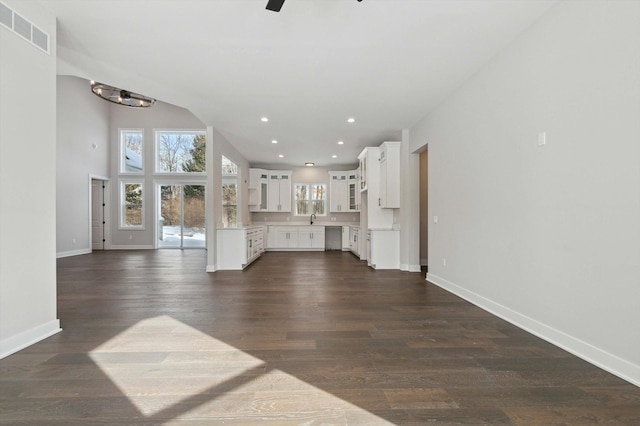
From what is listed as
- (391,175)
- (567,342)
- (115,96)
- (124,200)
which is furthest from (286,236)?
(567,342)

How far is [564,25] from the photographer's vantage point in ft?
7.66

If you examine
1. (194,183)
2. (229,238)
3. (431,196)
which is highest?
(194,183)

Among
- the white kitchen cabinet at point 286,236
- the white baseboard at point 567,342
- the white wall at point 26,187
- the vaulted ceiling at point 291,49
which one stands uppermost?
the vaulted ceiling at point 291,49

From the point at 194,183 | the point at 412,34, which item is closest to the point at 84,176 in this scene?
the point at 194,183

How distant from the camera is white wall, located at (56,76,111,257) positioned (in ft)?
25.6

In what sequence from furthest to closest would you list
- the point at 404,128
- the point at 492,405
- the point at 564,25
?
the point at 404,128
the point at 564,25
the point at 492,405

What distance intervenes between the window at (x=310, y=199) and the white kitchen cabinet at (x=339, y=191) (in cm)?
40

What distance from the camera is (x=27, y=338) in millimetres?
2338

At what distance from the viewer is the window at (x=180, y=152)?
32.4 feet

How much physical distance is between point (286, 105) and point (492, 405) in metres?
4.34

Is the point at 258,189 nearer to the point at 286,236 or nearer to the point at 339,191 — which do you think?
the point at 286,236

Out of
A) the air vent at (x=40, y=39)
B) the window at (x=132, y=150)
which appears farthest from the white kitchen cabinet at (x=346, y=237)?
the air vent at (x=40, y=39)

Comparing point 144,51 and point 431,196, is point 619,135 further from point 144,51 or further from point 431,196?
point 144,51

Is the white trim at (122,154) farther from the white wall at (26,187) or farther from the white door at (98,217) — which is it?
the white wall at (26,187)
